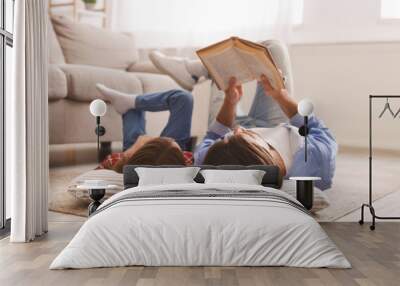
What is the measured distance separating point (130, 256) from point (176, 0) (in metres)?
3.83

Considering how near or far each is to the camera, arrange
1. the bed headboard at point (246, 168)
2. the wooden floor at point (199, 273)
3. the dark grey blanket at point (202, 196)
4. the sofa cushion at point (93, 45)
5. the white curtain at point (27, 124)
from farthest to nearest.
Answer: the sofa cushion at point (93, 45), the bed headboard at point (246, 168), the white curtain at point (27, 124), the dark grey blanket at point (202, 196), the wooden floor at point (199, 273)

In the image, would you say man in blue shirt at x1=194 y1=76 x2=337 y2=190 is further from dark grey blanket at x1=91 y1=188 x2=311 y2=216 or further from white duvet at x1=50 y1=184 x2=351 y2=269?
white duvet at x1=50 y1=184 x2=351 y2=269

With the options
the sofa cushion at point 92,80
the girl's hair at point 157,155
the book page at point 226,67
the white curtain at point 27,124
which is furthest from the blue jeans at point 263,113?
the white curtain at point 27,124

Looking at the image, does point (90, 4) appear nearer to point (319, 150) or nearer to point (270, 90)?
point (270, 90)

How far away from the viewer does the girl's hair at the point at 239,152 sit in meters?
7.08

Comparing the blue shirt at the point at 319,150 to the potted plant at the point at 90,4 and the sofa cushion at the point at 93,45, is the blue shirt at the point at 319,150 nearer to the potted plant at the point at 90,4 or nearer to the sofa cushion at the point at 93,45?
the sofa cushion at the point at 93,45

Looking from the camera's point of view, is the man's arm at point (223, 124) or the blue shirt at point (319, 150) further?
the man's arm at point (223, 124)

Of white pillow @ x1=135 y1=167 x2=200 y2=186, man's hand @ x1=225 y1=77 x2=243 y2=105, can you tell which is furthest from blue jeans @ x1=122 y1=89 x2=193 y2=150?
white pillow @ x1=135 y1=167 x2=200 y2=186

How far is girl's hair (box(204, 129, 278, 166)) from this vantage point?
23.2ft

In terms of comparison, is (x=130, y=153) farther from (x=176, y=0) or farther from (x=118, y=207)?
(x=118, y=207)

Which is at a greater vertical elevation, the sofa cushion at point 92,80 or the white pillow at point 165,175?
the sofa cushion at point 92,80

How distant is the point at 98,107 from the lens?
7027 mm

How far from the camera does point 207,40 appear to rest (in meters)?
7.30

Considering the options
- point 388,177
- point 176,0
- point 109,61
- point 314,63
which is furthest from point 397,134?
point 109,61
